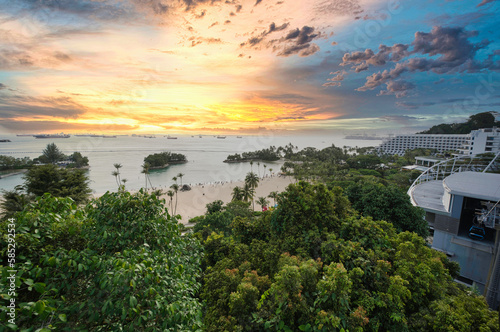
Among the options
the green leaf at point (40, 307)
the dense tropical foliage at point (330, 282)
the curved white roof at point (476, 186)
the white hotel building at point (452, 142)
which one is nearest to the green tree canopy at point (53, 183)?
the dense tropical foliage at point (330, 282)

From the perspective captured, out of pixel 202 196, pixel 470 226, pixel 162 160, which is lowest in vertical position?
pixel 202 196

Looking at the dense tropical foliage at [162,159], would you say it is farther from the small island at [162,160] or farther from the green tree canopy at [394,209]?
the green tree canopy at [394,209]

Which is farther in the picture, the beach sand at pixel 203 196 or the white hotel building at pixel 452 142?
the white hotel building at pixel 452 142

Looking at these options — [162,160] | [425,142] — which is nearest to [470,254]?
[425,142]

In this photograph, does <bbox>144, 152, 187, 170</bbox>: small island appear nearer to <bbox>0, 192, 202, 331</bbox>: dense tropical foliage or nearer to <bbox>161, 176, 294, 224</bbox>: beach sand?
<bbox>161, 176, 294, 224</bbox>: beach sand

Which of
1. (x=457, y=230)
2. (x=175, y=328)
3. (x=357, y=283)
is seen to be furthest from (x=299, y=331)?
(x=457, y=230)

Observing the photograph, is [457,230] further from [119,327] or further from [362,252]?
[119,327]

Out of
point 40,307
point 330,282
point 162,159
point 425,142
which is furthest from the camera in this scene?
point 162,159

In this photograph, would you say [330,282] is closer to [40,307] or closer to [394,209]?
[40,307]
